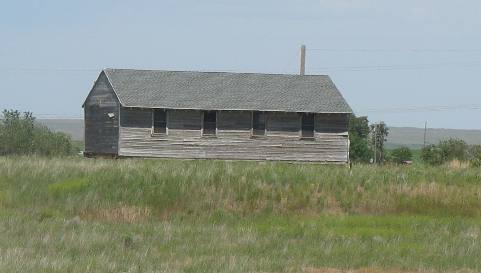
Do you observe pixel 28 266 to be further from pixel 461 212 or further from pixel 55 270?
pixel 461 212

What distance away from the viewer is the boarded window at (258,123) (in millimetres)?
40812

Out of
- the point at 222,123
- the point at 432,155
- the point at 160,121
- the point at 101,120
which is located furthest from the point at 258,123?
the point at 432,155

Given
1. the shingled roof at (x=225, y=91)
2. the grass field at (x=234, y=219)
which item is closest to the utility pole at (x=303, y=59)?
the shingled roof at (x=225, y=91)

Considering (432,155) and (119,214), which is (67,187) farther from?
(432,155)

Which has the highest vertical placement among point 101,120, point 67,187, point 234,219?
point 101,120

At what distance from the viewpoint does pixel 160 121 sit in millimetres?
40719

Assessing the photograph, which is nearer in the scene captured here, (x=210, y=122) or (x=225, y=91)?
(x=210, y=122)

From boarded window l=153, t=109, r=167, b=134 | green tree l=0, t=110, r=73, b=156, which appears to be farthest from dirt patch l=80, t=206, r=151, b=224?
green tree l=0, t=110, r=73, b=156

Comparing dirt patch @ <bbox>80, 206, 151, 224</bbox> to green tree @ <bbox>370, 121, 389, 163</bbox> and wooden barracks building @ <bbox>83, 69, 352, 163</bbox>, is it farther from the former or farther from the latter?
green tree @ <bbox>370, 121, 389, 163</bbox>

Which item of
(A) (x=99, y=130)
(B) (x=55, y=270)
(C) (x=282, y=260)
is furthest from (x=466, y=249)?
(A) (x=99, y=130)

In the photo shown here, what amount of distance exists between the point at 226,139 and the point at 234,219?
1860 cm

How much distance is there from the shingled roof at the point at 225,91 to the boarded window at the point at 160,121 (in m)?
0.76

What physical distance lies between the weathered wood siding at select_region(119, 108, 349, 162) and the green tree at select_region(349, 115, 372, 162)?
3101 cm

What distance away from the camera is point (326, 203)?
23.5 metres
